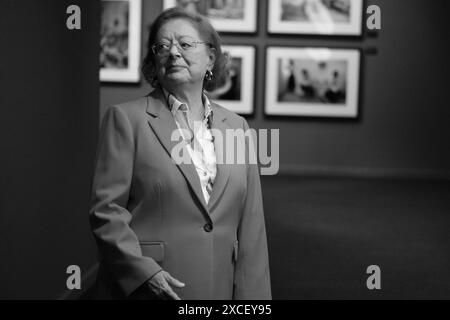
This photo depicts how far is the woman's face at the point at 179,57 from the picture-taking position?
78.9 inches

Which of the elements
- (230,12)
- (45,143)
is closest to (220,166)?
(45,143)

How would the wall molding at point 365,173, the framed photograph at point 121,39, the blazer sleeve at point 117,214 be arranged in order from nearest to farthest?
the blazer sleeve at point 117,214 → the wall molding at point 365,173 → the framed photograph at point 121,39

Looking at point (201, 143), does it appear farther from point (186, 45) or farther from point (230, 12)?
point (230, 12)

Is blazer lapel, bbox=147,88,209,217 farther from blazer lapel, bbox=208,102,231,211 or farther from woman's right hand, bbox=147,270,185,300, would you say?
woman's right hand, bbox=147,270,185,300

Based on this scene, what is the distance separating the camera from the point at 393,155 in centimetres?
1159

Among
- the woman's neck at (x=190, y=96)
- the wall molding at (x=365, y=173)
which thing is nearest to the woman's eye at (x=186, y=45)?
the woman's neck at (x=190, y=96)

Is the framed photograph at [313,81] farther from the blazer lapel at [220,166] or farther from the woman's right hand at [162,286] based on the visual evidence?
the woman's right hand at [162,286]

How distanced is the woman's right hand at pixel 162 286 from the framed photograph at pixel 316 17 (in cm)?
999

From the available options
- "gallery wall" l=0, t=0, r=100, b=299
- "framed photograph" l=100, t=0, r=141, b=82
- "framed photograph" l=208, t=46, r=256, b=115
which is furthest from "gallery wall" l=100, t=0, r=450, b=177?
"gallery wall" l=0, t=0, r=100, b=299

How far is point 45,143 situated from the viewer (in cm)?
418

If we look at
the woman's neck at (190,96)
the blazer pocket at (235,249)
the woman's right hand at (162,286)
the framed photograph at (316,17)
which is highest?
the framed photograph at (316,17)

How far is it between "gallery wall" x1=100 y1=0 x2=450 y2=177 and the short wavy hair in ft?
31.1
